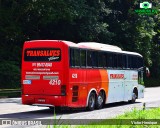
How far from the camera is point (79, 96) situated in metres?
19.4

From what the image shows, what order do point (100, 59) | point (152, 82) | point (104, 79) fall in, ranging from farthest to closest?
1. point (152, 82)
2. point (104, 79)
3. point (100, 59)

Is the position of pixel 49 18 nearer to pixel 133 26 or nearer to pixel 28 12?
pixel 28 12

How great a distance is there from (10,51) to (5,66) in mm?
3385

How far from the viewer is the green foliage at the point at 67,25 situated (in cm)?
3847

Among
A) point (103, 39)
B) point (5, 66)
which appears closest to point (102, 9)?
point (103, 39)

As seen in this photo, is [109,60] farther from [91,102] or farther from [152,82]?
[152,82]

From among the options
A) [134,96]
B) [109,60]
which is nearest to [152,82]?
[134,96]

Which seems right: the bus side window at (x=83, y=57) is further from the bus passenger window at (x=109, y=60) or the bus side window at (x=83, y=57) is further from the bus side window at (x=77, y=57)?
the bus passenger window at (x=109, y=60)

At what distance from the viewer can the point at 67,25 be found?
4256cm

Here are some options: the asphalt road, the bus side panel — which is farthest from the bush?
the bus side panel

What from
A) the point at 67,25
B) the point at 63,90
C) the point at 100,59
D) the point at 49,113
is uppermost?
the point at 67,25

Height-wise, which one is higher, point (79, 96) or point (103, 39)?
point (103, 39)

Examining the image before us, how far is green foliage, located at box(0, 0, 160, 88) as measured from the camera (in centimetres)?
3847

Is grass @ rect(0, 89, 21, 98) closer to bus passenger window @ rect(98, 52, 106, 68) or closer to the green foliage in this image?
the green foliage
